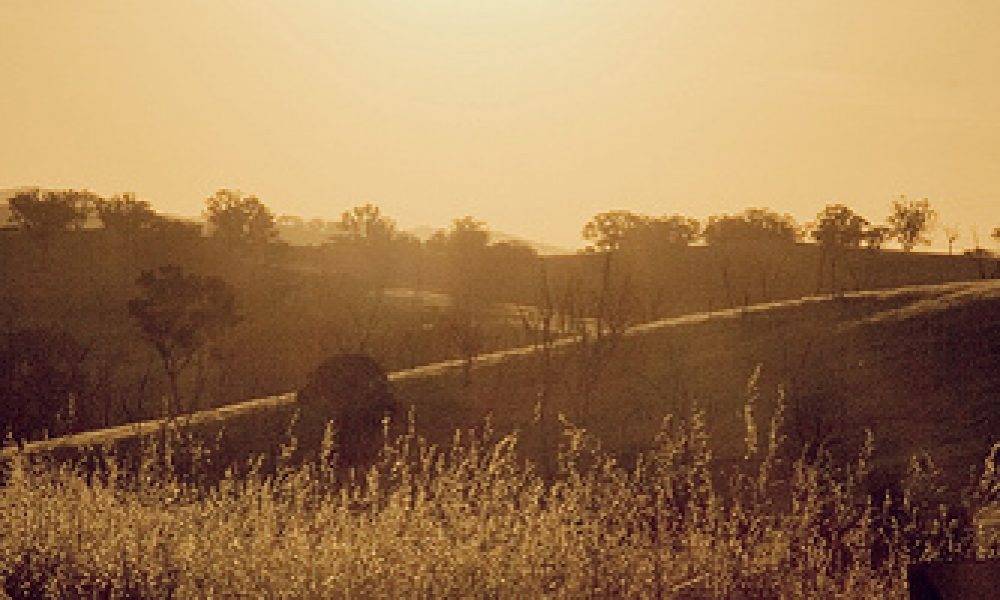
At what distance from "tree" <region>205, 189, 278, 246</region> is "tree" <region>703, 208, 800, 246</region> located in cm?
4858

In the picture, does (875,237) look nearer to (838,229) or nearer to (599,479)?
(838,229)

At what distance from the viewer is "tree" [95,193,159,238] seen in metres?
109

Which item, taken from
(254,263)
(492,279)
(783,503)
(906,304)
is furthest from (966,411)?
(254,263)

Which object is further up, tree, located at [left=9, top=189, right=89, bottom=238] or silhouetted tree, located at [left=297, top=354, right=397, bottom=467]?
tree, located at [left=9, top=189, right=89, bottom=238]

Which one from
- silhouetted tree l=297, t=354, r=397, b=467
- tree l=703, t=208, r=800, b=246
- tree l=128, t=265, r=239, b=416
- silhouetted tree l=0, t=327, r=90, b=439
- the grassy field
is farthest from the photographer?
tree l=703, t=208, r=800, b=246

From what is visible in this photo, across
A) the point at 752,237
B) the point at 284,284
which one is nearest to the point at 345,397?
the point at 284,284

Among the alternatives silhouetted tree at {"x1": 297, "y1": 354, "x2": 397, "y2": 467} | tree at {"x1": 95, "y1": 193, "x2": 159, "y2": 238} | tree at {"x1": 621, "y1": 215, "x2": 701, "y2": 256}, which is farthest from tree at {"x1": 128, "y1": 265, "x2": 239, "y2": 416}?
tree at {"x1": 621, "y1": 215, "x2": 701, "y2": 256}

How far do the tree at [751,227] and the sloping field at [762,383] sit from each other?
248ft

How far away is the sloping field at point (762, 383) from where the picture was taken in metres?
39.0

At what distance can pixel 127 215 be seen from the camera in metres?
110

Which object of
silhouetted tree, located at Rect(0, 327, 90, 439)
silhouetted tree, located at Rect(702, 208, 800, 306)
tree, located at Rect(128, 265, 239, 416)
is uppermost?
silhouetted tree, located at Rect(702, 208, 800, 306)

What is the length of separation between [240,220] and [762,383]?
83604 millimetres

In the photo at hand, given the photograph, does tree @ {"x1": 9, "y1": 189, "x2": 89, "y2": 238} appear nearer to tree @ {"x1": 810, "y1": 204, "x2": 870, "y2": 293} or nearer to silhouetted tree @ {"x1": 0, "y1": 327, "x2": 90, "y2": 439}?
silhouetted tree @ {"x1": 0, "y1": 327, "x2": 90, "y2": 439}

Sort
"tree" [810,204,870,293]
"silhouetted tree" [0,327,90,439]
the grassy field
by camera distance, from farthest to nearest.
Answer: "tree" [810,204,870,293] → "silhouetted tree" [0,327,90,439] → the grassy field
